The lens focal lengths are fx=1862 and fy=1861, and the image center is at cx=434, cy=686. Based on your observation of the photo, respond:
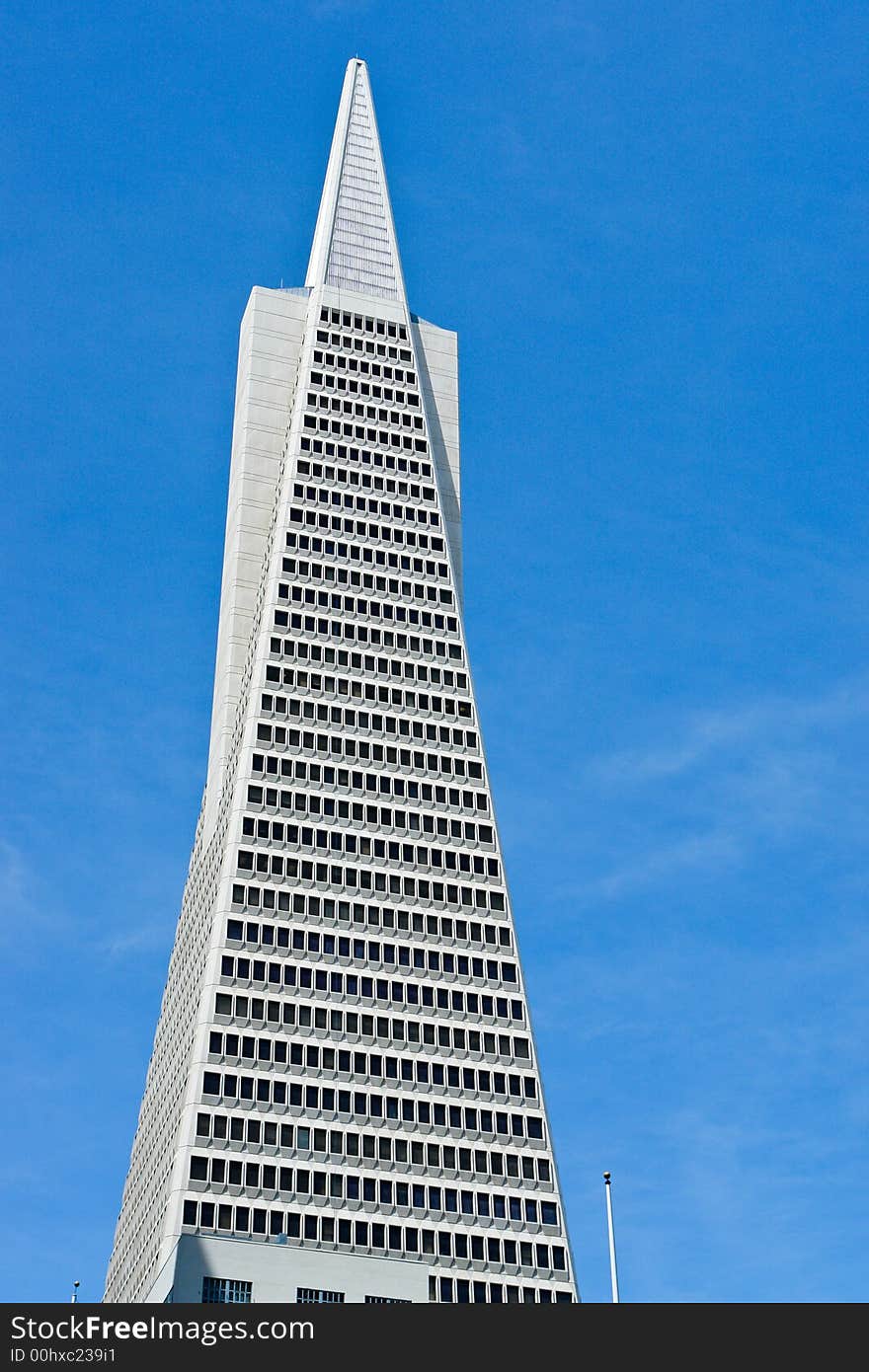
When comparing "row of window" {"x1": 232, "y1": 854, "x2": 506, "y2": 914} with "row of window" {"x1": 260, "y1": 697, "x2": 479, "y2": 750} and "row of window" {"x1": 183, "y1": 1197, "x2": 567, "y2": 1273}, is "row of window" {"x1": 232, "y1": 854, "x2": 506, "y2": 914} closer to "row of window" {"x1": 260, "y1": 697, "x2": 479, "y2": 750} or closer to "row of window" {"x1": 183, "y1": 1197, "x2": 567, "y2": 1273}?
"row of window" {"x1": 260, "y1": 697, "x2": 479, "y2": 750}

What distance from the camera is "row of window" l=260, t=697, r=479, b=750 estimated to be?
617 ft

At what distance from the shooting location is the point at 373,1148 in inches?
6457

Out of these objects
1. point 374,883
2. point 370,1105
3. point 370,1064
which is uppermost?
point 374,883

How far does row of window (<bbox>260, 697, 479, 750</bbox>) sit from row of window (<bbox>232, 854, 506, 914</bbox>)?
15914 millimetres

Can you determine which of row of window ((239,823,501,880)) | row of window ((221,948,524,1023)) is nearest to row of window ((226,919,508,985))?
row of window ((221,948,524,1023))

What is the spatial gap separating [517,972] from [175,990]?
3907cm

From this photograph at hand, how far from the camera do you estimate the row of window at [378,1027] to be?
168125 millimetres

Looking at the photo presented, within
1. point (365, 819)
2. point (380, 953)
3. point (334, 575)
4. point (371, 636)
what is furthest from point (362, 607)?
point (380, 953)

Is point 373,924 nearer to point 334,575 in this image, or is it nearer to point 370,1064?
point 370,1064

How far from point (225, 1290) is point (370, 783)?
59.3 m
